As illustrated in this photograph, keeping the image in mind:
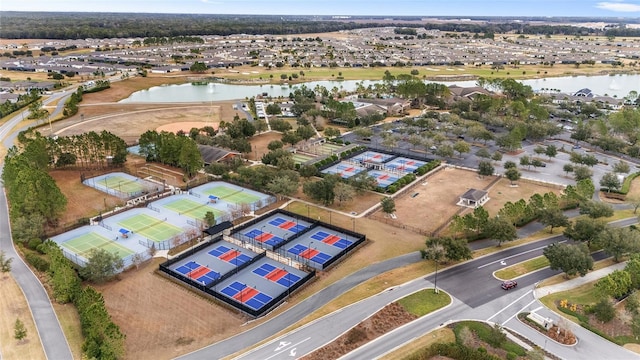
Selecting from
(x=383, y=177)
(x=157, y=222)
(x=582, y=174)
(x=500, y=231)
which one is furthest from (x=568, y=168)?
(x=157, y=222)

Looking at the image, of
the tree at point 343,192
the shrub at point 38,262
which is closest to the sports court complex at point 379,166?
the tree at point 343,192

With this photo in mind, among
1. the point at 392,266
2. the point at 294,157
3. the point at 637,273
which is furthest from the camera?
the point at 294,157

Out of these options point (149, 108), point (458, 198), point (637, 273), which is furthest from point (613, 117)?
point (149, 108)

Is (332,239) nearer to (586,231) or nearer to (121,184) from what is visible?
(586,231)

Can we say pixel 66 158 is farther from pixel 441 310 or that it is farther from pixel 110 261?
pixel 441 310

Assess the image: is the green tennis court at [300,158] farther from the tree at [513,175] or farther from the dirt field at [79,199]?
the tree at [513,175]

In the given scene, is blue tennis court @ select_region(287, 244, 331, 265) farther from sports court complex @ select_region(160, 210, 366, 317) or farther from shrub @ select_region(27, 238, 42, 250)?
shrub @ select_region(27, 238, 42, 250)
